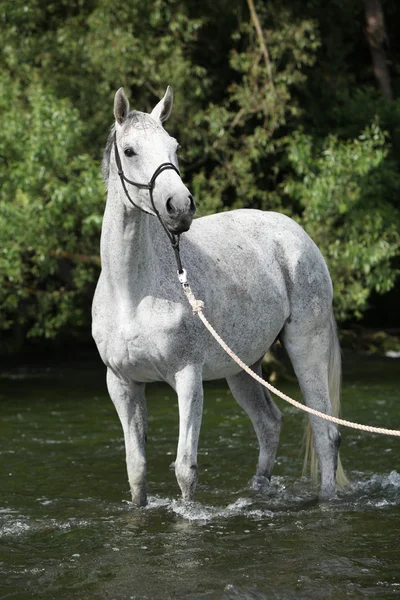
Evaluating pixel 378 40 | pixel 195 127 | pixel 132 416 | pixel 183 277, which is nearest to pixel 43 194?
pixel 195 127

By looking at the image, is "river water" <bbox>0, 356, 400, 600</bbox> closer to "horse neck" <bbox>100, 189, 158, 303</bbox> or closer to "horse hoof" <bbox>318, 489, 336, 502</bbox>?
"horse hoof" <bbox>318, 489, 336, 502</bbox>

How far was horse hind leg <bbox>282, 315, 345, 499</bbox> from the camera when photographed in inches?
297

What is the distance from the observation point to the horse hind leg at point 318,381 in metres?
7.54

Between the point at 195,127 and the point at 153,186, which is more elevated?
the point at 195,127

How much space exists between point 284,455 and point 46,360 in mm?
12183

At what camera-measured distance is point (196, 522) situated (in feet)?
21.8

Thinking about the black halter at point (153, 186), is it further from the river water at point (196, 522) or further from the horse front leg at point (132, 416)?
the river water at point (196, 522)

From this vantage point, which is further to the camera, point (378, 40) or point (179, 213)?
point (378, 40)

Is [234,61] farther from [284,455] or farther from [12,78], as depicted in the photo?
[284,455]

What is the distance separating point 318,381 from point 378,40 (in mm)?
15873

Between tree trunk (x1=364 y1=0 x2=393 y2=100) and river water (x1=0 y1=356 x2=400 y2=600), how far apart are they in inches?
473

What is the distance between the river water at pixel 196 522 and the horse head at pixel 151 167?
1942 mm

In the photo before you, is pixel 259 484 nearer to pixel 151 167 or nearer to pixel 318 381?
pixel 318 381

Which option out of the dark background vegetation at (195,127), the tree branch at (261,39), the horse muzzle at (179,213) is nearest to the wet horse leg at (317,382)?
the horse muzzle at (179,213)
